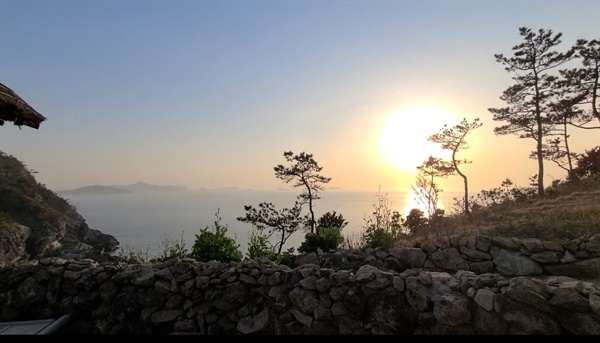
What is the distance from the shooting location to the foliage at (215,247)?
5.33m

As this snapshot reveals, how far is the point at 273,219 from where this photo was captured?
15188 millimetres

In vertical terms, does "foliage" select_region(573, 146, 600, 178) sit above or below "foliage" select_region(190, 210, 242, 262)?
above

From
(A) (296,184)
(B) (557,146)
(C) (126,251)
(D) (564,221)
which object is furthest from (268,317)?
(B) (557,146)

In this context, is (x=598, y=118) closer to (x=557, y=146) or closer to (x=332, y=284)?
(x=557, y=146)

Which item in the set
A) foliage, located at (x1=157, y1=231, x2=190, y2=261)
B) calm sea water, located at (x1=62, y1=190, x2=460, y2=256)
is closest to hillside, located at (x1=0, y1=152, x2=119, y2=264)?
calm sea water, located at (x1=62, y1=190, x2=460, y2=256)

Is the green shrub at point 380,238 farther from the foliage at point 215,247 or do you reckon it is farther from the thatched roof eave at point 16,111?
the thatched roof eave at point 16,111

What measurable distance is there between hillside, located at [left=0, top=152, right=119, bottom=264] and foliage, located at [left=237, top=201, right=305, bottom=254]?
702 cm

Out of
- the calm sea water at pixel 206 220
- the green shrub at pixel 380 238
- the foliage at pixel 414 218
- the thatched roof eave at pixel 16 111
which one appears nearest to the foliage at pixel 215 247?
the calm sea water at pixel 206 220

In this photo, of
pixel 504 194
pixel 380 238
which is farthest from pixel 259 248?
pixel 504 194

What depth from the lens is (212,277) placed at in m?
4.20

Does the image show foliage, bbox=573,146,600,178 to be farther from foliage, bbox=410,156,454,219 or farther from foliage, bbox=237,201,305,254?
foliage, bbox=237,201,305,254

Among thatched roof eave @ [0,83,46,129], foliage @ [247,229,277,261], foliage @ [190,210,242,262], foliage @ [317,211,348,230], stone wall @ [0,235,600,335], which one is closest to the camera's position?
stone wall @ [0,235,600,335]

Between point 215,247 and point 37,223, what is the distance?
62.1 ft

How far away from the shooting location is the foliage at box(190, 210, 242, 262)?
17.5 feet
